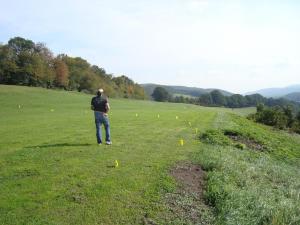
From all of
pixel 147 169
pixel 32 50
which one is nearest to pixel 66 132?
pixel 147 169

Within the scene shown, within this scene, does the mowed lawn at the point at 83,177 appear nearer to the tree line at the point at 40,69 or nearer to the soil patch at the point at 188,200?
the soil patch at the point at 188,200

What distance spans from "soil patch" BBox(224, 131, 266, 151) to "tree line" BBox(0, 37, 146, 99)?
75368 millimetres

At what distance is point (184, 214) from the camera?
1105 centimetres

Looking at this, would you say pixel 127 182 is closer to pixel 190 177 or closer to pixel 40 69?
pixel 190 177

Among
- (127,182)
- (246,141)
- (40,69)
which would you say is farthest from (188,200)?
(40,69)

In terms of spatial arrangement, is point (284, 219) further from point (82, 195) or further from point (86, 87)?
point (86, 87)

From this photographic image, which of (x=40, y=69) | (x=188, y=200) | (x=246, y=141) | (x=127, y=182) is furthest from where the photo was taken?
(x=40, y=69)

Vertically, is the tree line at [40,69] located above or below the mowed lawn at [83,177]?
above

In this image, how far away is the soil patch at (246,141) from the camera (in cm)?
2681

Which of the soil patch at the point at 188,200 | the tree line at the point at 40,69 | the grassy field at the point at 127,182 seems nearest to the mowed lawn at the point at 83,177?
the grassy field at the point at 127,182

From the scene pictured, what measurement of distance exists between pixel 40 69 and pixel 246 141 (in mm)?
78120

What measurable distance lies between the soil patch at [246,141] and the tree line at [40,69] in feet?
247

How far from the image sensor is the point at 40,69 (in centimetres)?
9788

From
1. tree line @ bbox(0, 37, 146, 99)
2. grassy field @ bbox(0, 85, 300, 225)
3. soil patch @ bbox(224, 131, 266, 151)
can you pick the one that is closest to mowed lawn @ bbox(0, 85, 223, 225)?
grassy field @ bbox(0, 85, 300, 225)
